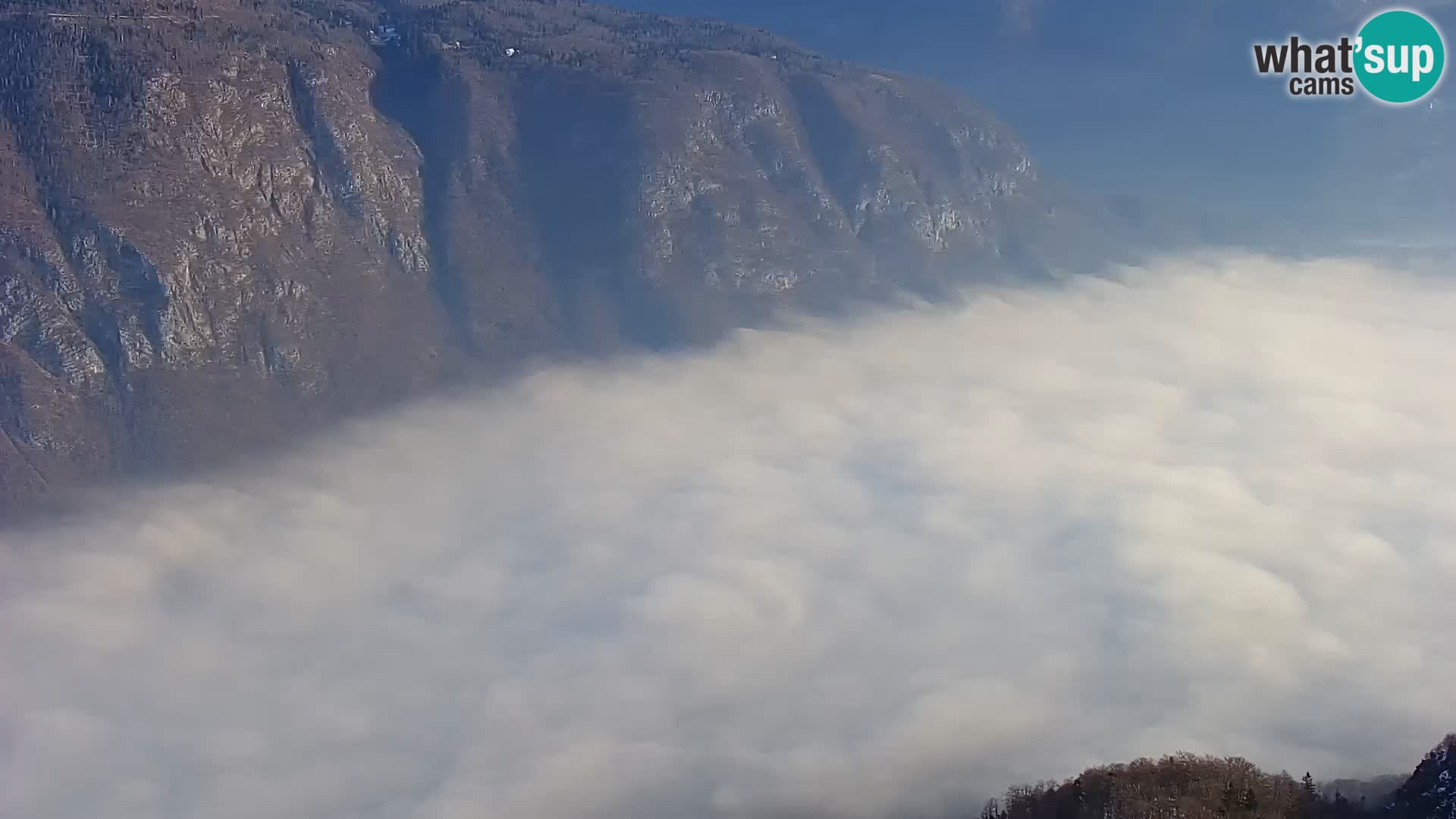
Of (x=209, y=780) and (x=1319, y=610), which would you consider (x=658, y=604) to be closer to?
(x=209, y=780)

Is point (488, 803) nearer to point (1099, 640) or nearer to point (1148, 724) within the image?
point (1148, 724)

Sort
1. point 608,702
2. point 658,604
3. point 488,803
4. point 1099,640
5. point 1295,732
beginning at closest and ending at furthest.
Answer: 1. point 488,803
2. point 1295,732
3. point 608,702
4. point 1099,640
5. point 658,604

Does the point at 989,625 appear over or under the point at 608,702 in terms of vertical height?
over

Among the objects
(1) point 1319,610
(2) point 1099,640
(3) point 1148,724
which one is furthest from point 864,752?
(1) point 1319,610

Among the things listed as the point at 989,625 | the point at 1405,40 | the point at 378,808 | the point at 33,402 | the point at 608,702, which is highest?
the point at 1405,40

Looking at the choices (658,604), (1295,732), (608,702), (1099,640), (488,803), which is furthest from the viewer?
(658,604)

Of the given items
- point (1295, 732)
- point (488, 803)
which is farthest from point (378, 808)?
point (1295, 732)

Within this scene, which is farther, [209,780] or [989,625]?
[989,625]
